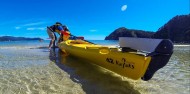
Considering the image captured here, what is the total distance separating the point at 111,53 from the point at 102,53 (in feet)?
1.43

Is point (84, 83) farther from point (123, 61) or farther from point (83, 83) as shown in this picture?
point (123, 61)

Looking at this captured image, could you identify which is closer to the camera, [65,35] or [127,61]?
[127,61]

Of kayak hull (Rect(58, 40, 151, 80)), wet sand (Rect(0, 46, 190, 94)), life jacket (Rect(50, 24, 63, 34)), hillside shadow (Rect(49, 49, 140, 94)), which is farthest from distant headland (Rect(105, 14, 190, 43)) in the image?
kayak hull (Rect(58, 40, 151, 80))

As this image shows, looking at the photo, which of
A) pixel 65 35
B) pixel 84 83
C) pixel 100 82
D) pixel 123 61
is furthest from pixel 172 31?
pixel 84 83

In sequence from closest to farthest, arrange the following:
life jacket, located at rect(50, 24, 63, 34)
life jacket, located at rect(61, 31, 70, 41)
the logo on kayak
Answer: the logo on kayak < life jacket, located at rect(61, 31, 70, 41) < life jacket, located at rect(50, 24, 63, 34)

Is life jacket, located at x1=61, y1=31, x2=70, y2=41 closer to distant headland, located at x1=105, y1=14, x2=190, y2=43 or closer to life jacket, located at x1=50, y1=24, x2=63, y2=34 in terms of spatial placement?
life jacket, located at x1=50, y1=24, x2=63, y2=34

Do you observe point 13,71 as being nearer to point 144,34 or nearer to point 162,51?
point 162,51

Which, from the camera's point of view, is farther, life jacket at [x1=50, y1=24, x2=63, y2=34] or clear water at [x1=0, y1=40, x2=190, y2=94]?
life jacket at [x1=50, y1=24, x2=63, y2=34]

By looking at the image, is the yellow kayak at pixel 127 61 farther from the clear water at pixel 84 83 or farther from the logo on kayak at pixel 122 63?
the clear water at pixel 84 83

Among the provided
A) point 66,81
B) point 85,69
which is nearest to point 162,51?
point 66,81

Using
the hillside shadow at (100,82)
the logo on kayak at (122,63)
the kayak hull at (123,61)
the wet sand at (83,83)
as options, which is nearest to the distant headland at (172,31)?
the hillside shadow at (100,82)

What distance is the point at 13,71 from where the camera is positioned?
6.63 metres

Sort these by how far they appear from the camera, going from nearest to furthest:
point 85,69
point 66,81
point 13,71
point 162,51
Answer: point 162,51 → point 66,81 → point 13,71 → point 85,69

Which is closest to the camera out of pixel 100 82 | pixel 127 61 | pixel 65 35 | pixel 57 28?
pixel 127 61
